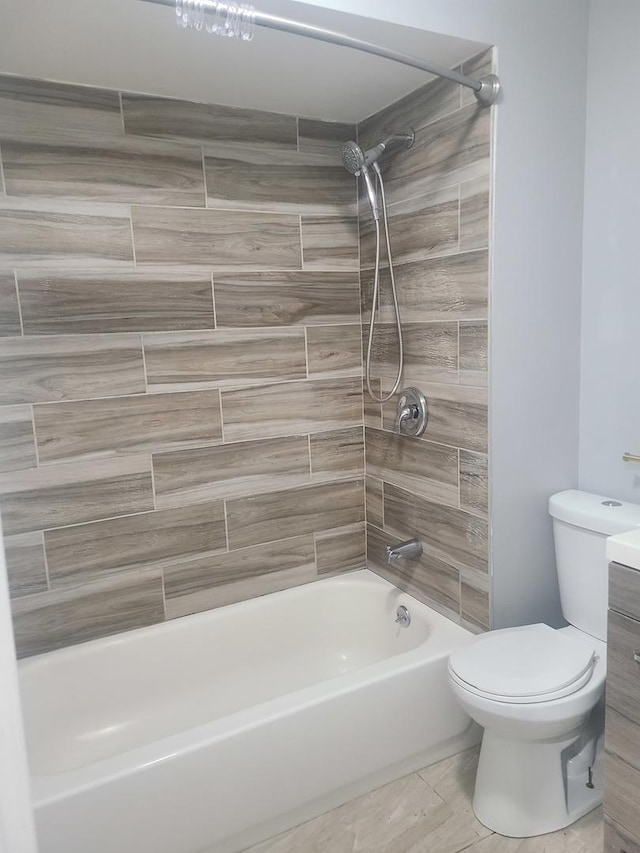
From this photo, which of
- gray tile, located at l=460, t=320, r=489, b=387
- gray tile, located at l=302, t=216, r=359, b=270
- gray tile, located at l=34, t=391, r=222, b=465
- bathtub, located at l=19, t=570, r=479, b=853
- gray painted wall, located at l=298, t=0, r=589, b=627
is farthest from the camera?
gray tile, located at l=302, t=216, r=359, b=270

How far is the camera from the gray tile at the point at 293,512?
241 centimetres

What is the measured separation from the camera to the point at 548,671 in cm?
172

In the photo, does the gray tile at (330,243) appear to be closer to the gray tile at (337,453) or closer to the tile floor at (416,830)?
the gray tile at (337,453)

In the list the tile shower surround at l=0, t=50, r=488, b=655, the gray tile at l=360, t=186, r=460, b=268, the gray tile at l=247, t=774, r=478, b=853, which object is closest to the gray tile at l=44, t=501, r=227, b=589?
the tile shower surround at l=0, t=50, r=488, b=655

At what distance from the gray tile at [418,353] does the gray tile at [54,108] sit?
1215 mm

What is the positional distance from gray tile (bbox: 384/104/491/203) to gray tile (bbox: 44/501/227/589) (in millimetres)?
1397

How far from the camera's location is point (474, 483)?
6.75 feet

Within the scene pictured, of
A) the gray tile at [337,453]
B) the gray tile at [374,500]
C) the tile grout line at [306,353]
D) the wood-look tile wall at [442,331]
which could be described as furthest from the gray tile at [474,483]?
the tile grout line at [306,353]

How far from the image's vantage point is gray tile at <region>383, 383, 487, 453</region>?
2000mm

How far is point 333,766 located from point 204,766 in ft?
1.36

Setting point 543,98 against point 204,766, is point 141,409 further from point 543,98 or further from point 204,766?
point 543,98

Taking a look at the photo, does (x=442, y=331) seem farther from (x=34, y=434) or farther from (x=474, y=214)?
(x=34, y=434)

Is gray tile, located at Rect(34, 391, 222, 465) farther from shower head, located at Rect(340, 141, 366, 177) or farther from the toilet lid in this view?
the toilet lid

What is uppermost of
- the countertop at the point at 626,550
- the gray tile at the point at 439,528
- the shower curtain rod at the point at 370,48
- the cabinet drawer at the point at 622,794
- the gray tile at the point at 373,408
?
the shower curtain rod at the point at 370,48
